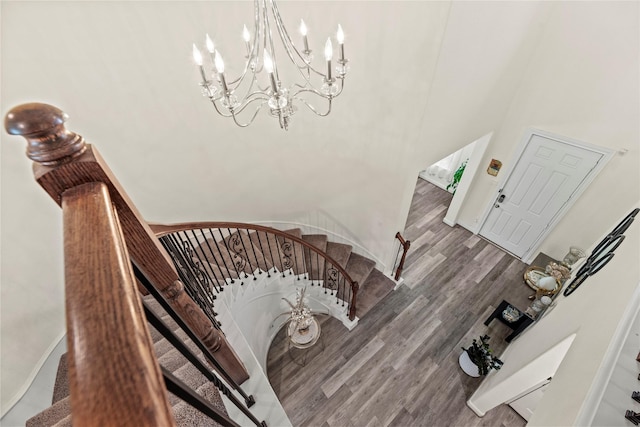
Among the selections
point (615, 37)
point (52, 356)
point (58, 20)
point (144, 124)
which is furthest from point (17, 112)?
point (615, 37)

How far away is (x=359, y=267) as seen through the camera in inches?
189

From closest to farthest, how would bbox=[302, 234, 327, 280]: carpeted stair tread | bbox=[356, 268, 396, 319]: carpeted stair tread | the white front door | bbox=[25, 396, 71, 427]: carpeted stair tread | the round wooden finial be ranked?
the round wooden finial < bbox=[25, 396, 71, 427]: carpeted stair tread < the white front door < bbox=[302, 234, 327, 280]: carpeted stair tread < bbox=[356, 268, 396, 319]: carpeted stair tread

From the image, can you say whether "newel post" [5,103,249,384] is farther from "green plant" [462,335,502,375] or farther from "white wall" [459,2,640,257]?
"white wall" [459,2,640,257]

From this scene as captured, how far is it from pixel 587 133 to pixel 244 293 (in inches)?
206

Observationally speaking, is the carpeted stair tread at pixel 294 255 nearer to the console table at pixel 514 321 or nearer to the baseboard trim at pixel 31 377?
the baseboard trim at pixel 31 377

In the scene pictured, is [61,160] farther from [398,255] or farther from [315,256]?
[398,255]

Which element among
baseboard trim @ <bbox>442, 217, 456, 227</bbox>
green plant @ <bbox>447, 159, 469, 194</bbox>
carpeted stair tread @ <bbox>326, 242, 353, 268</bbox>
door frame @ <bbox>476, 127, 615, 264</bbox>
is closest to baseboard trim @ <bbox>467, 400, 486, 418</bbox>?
carpeted stair tread @ <bbox>326, 242, 353, 268</bbox>

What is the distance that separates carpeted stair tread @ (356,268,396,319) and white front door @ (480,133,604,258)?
2.57 meters

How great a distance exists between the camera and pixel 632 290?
57.0 inches

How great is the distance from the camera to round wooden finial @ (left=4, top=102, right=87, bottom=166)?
0.58 meters

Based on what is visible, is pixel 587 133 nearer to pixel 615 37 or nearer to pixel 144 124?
pixel 615 37

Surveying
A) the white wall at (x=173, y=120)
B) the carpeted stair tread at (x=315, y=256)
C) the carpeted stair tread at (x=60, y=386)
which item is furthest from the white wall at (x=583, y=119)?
the carpeted stair tread at (x=60, y=386)

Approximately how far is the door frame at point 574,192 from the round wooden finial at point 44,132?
18.1 feet

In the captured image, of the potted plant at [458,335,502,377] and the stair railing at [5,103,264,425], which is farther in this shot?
the potted plant at [458,335,502,377]
